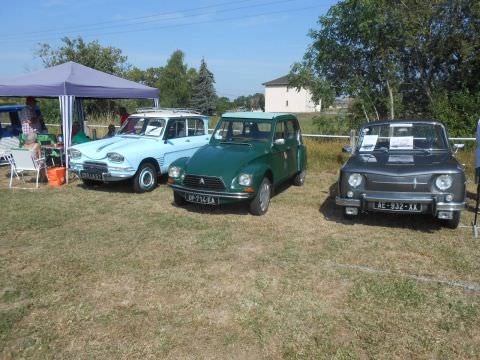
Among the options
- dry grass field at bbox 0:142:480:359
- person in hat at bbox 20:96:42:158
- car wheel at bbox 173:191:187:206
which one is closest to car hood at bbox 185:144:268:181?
car wheel at bbox 173:191:187:206

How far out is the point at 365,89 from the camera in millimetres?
13211

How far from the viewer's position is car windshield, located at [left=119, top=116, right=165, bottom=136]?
909cm

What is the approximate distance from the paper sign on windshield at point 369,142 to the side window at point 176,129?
4.34 m

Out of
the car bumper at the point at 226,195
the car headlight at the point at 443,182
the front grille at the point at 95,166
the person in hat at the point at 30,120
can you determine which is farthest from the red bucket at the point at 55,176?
the car headlight at the point at 443,182

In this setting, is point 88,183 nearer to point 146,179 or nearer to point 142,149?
point 146,179

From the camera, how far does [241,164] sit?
6.64 meters

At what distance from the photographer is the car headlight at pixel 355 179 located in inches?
232

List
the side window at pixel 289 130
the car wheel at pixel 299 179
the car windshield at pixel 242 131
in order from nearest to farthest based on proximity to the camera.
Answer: the car windshield at pixel 242 131, the side window at pixel 289 130, the car wheel at pixel 299 179

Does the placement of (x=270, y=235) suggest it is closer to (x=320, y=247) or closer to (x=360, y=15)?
(x=320, y=247)

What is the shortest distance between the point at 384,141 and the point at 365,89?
6975 millimetres

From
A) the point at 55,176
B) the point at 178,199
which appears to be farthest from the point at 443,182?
the point at 55,176

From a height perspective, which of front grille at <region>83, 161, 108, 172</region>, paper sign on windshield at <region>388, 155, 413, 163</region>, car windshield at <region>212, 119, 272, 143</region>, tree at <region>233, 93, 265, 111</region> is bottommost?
front grille at <region>83, 161, 108, 172</region>

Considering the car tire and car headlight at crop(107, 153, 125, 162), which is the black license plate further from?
the car tire

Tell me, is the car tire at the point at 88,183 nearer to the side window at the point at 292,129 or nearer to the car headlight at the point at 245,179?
the car headlight at the point at 245,179
